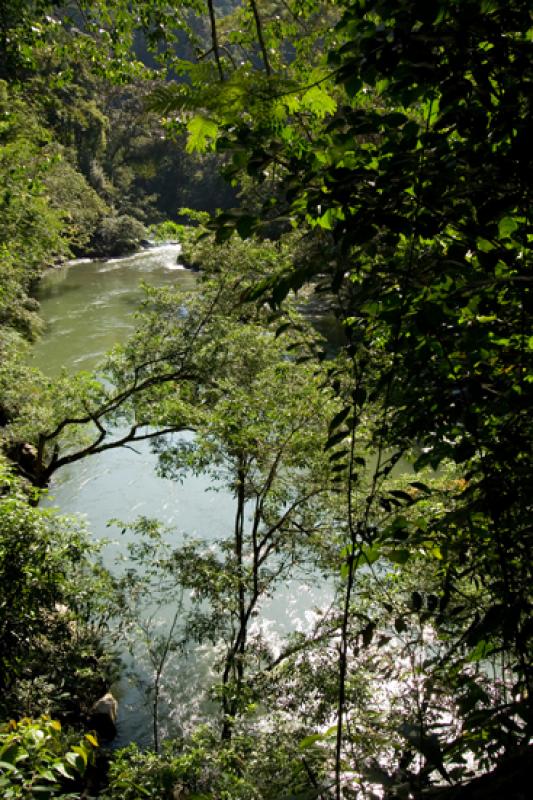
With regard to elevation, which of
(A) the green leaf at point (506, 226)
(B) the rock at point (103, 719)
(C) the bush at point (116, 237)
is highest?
(C) the bush at point (116, 237)

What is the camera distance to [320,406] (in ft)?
16.5

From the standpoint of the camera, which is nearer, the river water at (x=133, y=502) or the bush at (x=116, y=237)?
the river water at (x=133, y=502)

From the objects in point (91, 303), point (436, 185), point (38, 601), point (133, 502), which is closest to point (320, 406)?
point (38, 601)

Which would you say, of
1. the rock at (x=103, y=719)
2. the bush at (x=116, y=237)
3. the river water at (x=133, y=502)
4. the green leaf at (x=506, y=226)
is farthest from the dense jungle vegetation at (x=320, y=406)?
the bush at (x=116, y=237)

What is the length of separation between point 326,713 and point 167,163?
185ft

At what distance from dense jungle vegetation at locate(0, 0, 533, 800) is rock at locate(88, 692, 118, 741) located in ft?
0.41

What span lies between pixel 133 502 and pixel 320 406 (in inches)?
259

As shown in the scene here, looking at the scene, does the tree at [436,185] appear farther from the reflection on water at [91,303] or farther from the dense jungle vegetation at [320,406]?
the reflection on water at [91,303]

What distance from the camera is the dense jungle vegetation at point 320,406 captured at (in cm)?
109

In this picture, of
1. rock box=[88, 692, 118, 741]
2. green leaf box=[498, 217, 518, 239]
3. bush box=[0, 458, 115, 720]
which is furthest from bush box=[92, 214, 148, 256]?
green leaf box=[498, 217, 518, 239]

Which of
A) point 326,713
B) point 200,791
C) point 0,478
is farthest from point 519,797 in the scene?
point 0,478

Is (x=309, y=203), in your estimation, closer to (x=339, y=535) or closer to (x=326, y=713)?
(x=326, y=713)

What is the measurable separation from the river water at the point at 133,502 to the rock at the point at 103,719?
0.49ft

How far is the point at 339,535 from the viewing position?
16.3 ft
